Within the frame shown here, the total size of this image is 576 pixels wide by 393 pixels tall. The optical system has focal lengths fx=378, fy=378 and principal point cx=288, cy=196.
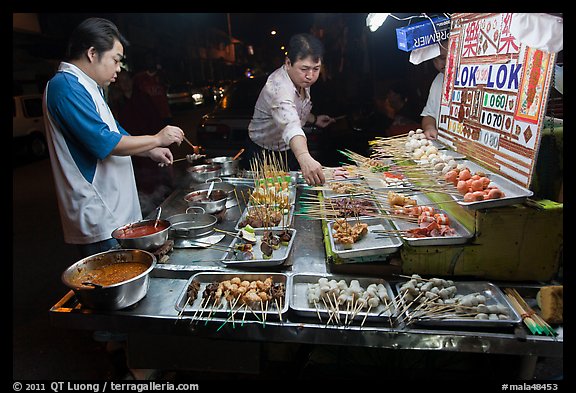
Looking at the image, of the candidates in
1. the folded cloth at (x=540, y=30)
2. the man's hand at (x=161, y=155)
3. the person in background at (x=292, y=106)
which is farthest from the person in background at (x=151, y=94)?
the folded cloth at (x=540, y=30)

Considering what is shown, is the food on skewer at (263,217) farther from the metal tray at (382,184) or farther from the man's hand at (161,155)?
the man's hand at (161,155)

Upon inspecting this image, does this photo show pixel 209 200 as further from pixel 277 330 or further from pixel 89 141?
pixel 277 330

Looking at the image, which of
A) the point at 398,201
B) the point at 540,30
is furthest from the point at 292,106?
the point at 540,30

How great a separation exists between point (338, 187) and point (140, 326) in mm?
2196

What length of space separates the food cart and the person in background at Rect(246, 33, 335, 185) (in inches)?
30.5

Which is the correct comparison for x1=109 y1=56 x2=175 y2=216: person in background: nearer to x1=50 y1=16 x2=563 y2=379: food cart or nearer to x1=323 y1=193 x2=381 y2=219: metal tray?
x1=323 y1=193 x2=381 y2=219: metal tray

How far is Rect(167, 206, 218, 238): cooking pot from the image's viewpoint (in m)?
2.98

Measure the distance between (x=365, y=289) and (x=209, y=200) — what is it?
1.83m

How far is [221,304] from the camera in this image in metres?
2.29

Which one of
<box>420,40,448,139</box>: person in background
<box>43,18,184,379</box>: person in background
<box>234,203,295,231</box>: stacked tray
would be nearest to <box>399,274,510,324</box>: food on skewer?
<box>234,203,295,231</box>: stacked tray

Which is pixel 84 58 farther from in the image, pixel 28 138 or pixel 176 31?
pixel 176 31

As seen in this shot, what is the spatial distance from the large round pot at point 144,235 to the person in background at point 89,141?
1.36ft

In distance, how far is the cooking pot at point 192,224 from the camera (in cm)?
298

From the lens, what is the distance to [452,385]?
2791mm
